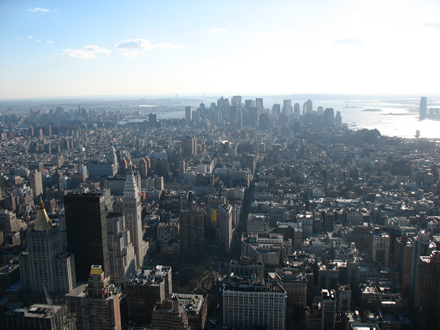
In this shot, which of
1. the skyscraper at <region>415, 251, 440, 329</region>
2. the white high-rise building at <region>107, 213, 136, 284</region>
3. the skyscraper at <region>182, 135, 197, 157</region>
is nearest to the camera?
the skyscraper at <region>415, 251, 440, 329</region>

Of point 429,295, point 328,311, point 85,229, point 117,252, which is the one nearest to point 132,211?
point 117,252

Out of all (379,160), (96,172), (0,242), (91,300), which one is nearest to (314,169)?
(379,160)

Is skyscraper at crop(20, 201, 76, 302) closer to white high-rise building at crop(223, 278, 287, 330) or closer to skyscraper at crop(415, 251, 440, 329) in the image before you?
white high-rise building at crop(223, 278, 287, 330)

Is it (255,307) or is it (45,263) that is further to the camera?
(45,263)

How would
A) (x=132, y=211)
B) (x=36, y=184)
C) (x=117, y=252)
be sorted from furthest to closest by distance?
(x=36, y=184), (x=132, y=211), (x=117, y=252)

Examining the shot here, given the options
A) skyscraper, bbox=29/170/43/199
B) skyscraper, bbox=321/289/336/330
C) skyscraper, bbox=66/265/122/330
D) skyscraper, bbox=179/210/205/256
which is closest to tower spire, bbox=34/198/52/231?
skyscraper, bbox=66/265/122/330

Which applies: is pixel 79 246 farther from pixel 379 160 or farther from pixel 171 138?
pixel 171 138

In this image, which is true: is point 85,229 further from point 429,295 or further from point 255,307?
point 429,295
